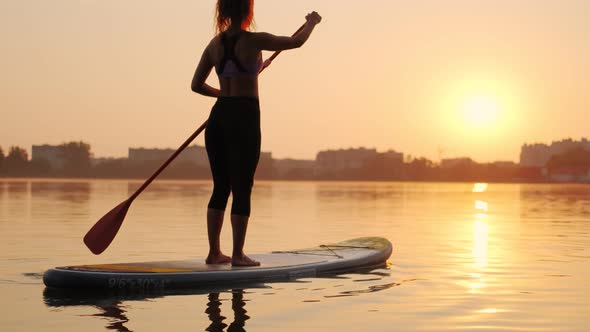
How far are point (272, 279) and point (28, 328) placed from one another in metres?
2.94

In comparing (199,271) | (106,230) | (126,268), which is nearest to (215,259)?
(199,271)

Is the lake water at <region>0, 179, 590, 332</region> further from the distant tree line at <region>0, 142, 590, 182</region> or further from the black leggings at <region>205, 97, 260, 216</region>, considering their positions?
the distant tree line at <region>0, 142, 590, 182</region>

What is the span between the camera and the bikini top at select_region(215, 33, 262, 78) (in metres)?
8.34

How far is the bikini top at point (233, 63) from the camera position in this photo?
27.4 ft

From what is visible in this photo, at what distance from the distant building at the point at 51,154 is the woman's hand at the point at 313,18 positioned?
169010 millimetres

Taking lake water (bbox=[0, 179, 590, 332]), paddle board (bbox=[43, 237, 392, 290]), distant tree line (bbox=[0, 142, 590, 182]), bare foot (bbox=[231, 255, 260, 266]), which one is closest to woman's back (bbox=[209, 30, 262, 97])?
bare foot (bbox=[231, 255, 260, 266])

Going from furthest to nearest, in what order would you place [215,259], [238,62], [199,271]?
[215,259] → [238,62] → [199,271]

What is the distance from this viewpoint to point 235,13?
8.42 m

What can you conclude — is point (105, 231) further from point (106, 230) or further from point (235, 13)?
point (235, 13)

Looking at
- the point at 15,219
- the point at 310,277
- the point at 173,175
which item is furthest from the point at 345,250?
the point at 173,175

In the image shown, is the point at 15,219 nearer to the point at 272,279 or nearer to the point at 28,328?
the point at 272,279

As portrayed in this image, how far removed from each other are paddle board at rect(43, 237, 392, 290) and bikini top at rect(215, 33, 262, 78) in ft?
5.70

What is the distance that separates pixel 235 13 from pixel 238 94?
724 mm

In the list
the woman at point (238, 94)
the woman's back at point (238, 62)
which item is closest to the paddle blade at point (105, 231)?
the woman at point (238, 94)
